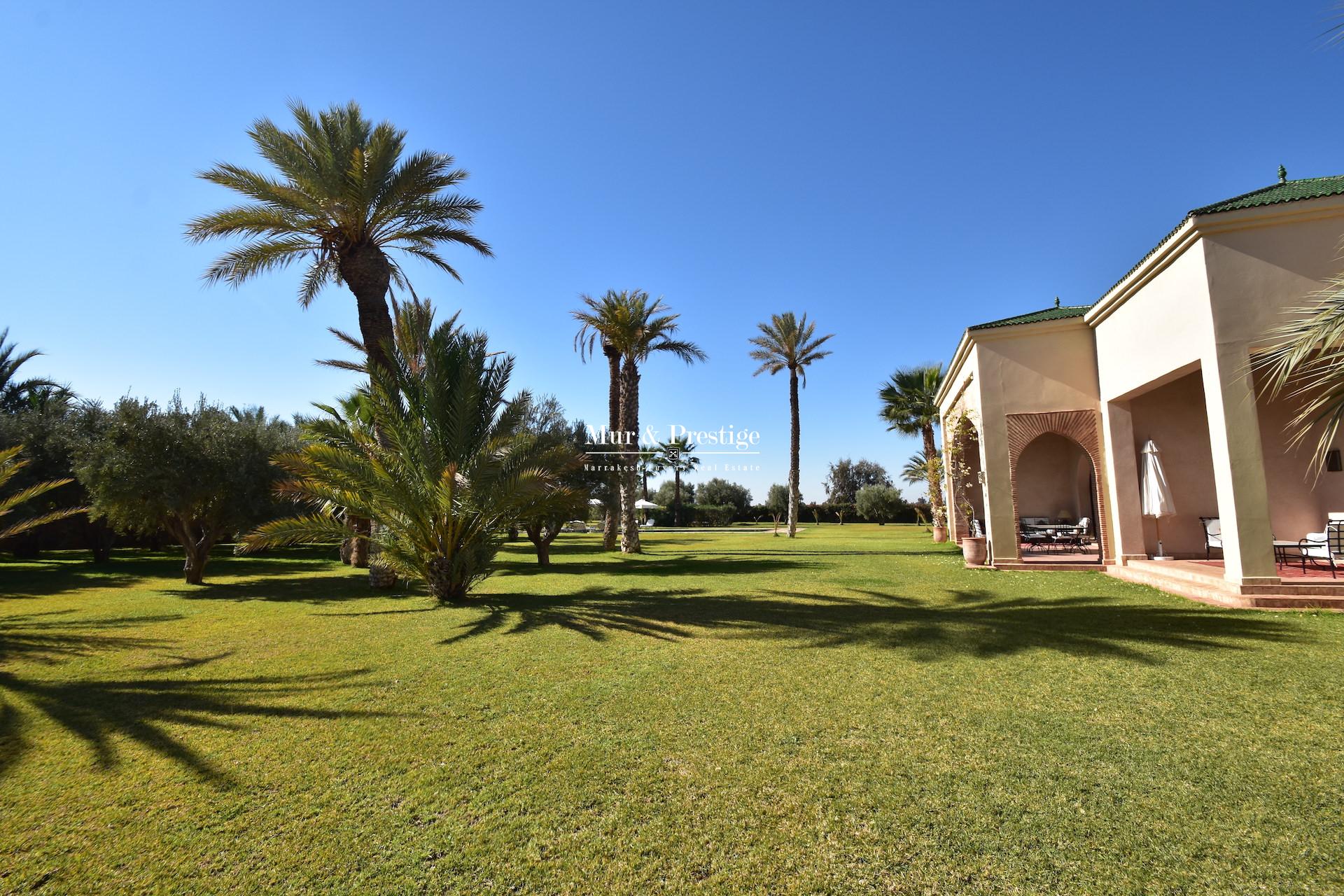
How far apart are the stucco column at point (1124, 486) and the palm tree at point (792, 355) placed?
1669 centimetres

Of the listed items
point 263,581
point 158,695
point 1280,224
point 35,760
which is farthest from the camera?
point 263,581

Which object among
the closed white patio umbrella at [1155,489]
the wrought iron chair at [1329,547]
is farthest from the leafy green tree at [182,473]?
the wrought iron chair at [1329,547]

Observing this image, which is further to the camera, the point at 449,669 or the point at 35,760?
the point at 449,669

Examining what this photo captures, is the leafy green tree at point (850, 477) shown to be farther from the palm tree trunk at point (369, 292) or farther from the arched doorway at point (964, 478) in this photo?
the palm tree trunk at point (369, 292)

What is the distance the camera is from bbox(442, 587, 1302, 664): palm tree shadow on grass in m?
6.39

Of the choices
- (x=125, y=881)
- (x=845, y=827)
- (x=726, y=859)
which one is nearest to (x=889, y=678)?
(x=845, y=827)

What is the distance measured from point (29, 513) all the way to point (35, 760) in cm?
2019

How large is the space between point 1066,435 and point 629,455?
487 inches

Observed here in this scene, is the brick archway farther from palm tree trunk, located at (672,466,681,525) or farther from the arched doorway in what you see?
palm tree trunk, located at (672,466,681,525)

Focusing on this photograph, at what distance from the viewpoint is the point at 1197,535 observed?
40.2 feet

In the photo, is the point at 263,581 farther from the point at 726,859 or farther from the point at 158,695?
the point at 726,859

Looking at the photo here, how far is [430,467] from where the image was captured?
9742 millimetres

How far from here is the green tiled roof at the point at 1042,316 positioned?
42.3 ft

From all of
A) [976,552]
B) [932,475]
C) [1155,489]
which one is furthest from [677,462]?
[1155,489]
